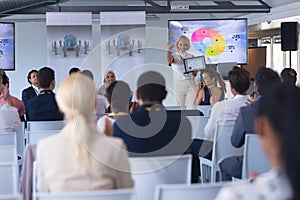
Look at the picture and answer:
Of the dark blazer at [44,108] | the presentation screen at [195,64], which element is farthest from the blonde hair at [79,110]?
the presentation screen at [195,64]

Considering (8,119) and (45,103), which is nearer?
(8,119)

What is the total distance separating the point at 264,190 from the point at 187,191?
2.24ft

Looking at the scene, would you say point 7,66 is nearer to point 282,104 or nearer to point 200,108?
point 200,108

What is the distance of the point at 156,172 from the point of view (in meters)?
3.08

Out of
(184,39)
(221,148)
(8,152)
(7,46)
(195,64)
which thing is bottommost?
(221,148)

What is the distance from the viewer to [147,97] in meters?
3.51

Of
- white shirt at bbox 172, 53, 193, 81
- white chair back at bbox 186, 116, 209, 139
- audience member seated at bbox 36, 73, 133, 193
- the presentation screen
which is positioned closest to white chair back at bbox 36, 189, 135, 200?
audience member seated at bbox 36, 73, 133, 193

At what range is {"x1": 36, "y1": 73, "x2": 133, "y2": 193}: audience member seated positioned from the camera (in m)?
2.58

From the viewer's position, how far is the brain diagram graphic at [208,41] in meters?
11.5

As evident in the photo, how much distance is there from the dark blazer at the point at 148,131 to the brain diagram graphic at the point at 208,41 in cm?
803

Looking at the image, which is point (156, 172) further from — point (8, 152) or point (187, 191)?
point (8, 152)

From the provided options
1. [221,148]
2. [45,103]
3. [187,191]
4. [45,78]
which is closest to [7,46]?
[45,103]

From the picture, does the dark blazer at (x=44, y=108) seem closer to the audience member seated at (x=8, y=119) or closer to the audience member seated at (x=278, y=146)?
the audience member seated at (x=8, y=119)

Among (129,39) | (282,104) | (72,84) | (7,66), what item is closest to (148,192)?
(72,84)
